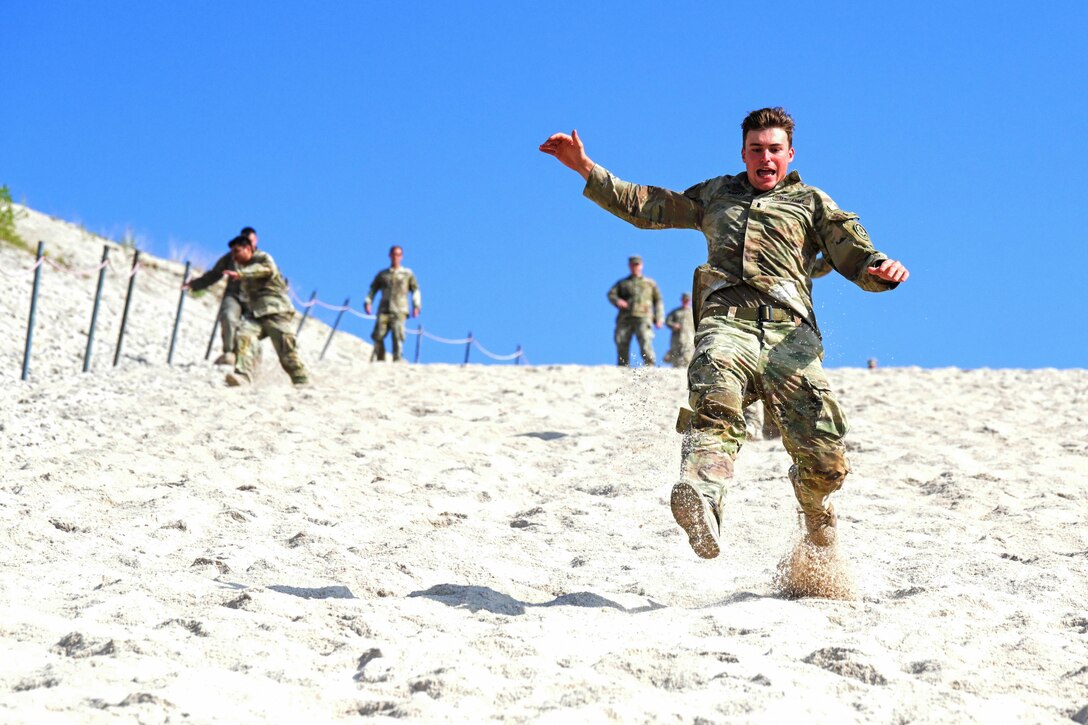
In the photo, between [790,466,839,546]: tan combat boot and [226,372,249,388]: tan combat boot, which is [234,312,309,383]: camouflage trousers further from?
[790,466,839,546]: tan combat boot

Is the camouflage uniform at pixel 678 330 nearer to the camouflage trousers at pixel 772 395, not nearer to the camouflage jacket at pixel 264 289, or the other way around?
the camouflage jacket at pixel 264 289

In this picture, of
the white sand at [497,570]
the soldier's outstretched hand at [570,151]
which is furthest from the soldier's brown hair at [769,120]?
the white sand at [497,570]

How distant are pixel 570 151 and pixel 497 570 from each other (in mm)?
1818

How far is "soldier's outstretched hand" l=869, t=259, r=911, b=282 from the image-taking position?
4.64 m

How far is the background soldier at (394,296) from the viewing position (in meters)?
18.1

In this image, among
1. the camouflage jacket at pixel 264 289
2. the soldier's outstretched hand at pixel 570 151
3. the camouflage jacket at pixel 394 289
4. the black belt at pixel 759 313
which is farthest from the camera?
the camouflage jacket at pixel 394 289

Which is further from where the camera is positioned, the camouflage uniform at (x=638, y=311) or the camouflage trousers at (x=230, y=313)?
the camouflage uniform at (x=638, y=311)

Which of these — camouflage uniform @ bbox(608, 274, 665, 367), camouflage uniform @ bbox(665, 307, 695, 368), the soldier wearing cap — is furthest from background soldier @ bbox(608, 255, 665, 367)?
the soldier wearing cap

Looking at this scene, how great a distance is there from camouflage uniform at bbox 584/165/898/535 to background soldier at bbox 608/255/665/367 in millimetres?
11999

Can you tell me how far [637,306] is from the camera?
674 inches


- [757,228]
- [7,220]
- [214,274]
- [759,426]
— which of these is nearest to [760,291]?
[757,228]

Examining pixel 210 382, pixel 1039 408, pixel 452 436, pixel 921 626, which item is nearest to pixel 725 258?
pixel 921 626

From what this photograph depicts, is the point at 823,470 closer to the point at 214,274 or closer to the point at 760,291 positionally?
the point at 760,291

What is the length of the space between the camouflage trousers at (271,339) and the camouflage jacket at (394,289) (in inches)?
213
